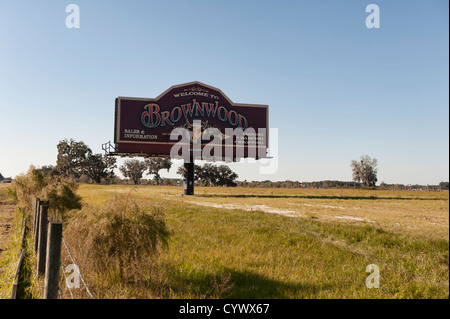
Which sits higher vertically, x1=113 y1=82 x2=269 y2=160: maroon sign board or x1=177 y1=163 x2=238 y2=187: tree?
x1=113 y1=82 x2=269 y2=160: maroon sign board

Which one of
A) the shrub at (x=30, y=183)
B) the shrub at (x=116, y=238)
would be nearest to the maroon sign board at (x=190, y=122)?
the shrub at (x=30, y=183)

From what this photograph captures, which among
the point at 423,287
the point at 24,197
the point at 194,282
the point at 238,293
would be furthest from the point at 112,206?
the point at 24,197

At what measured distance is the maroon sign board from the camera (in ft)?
116

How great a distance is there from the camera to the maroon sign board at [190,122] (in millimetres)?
35438

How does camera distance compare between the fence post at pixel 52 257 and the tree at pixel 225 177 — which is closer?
the fence post at pixel 52 257

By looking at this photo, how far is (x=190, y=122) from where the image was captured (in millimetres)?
36906

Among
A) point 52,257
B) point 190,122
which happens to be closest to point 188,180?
point 190,122

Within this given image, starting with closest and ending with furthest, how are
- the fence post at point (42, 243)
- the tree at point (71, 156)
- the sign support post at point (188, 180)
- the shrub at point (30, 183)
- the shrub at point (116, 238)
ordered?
the fence post at point (42, 243) < the shrub at point (116, 238) < the shrub at point (30, 183) < the sign support post at point (188, 180) < the tree at point (71, 156)

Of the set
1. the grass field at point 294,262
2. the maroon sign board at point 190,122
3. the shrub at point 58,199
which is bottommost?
the grass field at point 294,262

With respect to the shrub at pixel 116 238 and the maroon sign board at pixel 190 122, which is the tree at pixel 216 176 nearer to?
the maroon sign board at pixel 190 122

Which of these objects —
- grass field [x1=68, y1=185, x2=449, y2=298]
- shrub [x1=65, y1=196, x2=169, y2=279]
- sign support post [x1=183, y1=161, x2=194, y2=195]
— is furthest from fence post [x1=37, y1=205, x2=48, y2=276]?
sign support post [x1=183, y1=161, x2=194, y2=195]

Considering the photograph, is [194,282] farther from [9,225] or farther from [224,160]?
[224,160]

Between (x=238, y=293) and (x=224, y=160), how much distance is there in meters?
31.8

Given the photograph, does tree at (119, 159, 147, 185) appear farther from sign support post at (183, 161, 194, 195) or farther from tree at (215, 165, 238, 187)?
sign support post at (183, 161, 194, 195)
